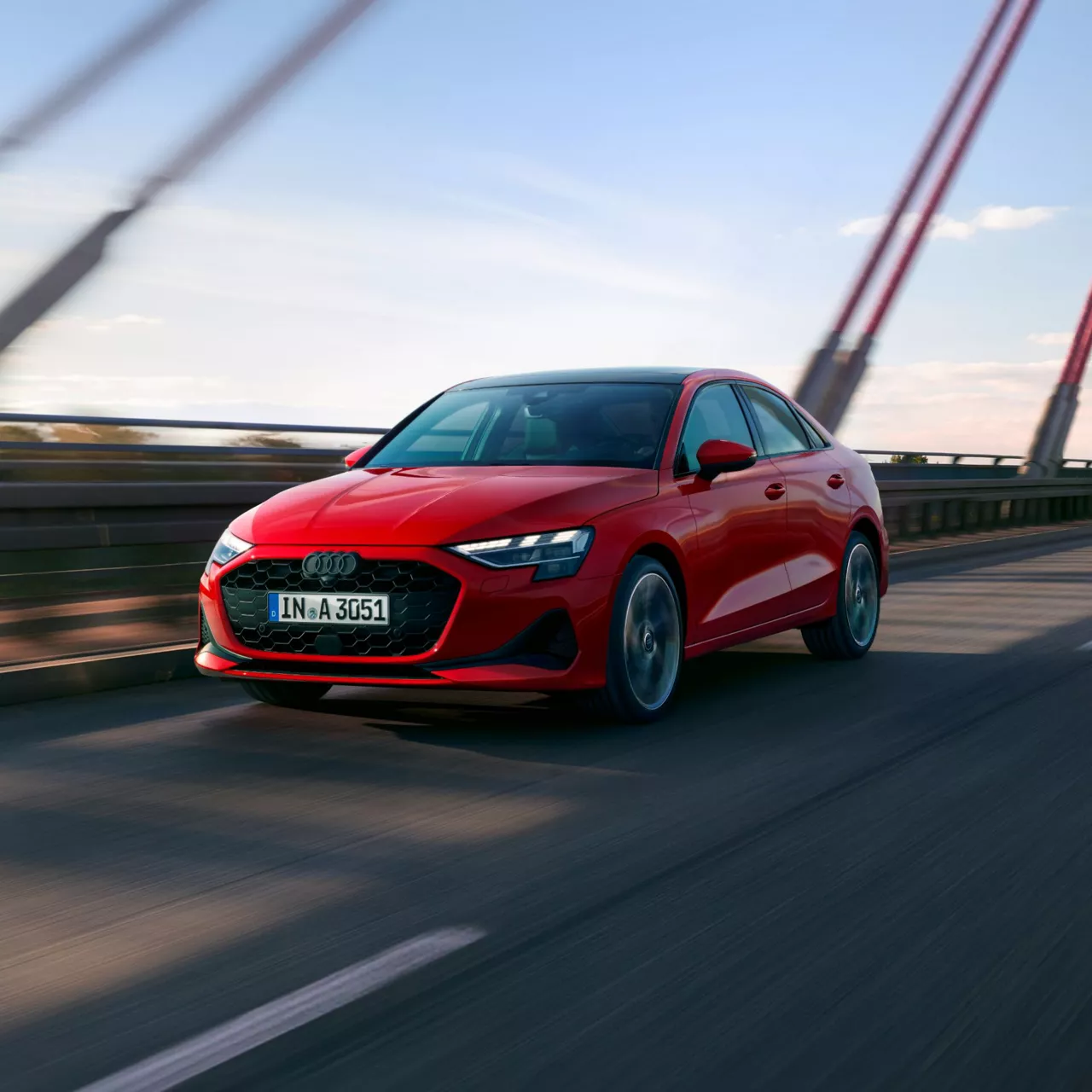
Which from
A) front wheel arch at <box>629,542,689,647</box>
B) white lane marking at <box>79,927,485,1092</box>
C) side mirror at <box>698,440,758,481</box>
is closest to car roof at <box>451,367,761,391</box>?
side mirror at <box>698,440,758,481</box>

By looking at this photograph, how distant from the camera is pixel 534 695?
298 inches

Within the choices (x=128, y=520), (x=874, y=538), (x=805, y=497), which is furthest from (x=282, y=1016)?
(x=128, y=520)

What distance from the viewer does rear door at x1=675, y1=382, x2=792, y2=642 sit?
23.6 ft

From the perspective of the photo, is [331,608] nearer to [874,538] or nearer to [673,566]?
[673,566]

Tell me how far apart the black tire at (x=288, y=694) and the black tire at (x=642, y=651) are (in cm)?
134

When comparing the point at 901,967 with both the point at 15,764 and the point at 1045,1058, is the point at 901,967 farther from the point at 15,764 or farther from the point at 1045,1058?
the point at 15,764

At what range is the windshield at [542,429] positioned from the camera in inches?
284

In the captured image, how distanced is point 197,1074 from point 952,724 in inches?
180

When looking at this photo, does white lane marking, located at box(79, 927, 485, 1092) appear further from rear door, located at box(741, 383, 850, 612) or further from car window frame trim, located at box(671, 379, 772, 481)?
rear door, located at box(741, 383, 850, 612)

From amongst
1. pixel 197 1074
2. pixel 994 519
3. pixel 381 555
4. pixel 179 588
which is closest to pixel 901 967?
pixel 197 1074

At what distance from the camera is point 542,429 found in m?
7.46

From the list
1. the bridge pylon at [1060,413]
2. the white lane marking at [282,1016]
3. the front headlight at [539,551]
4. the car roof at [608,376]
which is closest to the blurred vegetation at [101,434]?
the car roof at [608,376]

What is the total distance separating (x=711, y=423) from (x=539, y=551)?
68.2 inches

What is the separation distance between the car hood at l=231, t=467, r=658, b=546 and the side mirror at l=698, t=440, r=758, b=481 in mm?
302
